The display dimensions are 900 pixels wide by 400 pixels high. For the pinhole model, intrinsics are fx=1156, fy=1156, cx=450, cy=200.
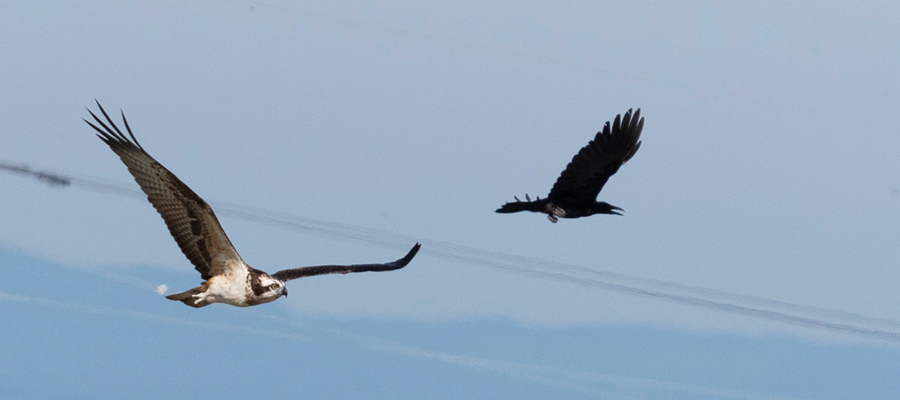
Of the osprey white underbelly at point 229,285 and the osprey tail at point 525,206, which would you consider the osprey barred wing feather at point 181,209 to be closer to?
the osprey white underbelly at point 229,285

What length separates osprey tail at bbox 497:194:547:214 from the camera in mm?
21484

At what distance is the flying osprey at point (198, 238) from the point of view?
13.6 m

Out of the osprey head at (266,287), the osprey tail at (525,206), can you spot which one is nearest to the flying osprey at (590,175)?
the osprey tail at (525,206)

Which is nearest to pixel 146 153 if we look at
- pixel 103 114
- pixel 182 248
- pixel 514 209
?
pixel 103 114

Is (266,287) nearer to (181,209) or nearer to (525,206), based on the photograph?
(181,209)

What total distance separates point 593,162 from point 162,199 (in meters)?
9.62

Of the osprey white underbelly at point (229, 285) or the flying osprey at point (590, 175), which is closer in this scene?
the osprey white underbelly at point (229, 285)

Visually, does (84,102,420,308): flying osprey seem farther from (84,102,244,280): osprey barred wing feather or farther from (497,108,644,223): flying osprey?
(497,108,644,223): flying osprey

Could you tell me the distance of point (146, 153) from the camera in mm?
13430

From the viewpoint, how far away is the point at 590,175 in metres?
21.4

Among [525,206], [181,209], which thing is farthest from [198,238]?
[525,206]

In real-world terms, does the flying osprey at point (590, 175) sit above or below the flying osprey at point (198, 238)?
above

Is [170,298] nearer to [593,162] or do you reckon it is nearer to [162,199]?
[162,199]

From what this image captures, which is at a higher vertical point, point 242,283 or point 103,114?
point 103,114
